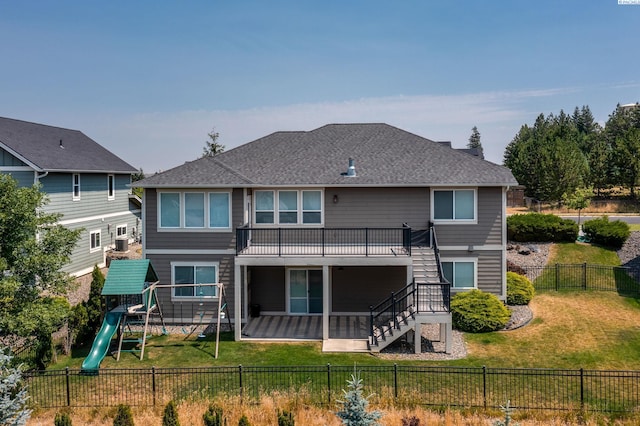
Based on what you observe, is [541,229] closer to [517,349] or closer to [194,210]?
[517,349]

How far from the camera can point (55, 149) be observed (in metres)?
26.3

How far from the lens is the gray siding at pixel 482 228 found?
18.0 meters

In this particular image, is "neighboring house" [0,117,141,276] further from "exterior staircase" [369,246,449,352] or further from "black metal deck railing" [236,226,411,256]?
"exterior staircase" [369,246,449,352]

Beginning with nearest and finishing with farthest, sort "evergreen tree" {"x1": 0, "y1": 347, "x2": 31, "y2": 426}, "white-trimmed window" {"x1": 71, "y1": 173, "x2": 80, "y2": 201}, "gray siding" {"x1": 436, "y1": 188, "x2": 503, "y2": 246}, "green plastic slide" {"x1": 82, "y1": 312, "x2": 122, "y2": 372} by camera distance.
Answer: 1. "evergreen tree" {"x1": 0, "y1": 347, "x2": 31, "y2": 426}
2. "green plastic slide" {"x1": 82, "y1": 312, "x2": 122, "y2": 372}
3. "gray siding" {"x1": 436, "y1": 188, "x2": 503, "y2": 246}
4. "white-trimmed window" {"x1": 71, "y1": 173, "x2": 80, "y2": 201}

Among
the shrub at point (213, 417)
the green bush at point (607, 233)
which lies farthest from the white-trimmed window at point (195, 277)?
the green bush at point (607, 233)

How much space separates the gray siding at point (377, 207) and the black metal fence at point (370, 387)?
22.9 ft

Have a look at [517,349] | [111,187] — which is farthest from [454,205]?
[111,187]

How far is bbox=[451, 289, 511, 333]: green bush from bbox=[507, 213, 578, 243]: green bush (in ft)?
31.9

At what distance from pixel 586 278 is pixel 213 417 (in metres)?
19.0

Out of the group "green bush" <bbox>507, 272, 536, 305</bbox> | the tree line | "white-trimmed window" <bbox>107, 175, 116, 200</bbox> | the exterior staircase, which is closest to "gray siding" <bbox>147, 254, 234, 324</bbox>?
the exterior staircase

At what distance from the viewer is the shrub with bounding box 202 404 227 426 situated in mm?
9719

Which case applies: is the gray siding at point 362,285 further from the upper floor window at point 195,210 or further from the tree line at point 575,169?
the tree line at point 575,169

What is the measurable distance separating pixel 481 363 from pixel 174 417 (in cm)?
879

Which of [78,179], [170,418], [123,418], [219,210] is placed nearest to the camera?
[170,418]
